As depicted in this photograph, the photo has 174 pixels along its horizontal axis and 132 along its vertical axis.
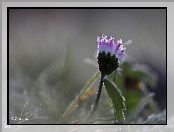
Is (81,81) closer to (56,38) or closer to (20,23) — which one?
(56,38)

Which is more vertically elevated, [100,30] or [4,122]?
[100,30]

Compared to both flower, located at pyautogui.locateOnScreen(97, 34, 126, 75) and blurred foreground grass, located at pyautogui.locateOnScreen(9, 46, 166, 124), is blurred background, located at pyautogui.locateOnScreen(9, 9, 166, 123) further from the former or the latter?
flower, located at pyautogui.locateOnScreen(97, 34, 126, 75)

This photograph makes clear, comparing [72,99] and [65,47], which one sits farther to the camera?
[65,47]

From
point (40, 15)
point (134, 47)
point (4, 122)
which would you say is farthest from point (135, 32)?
point (4, 122)

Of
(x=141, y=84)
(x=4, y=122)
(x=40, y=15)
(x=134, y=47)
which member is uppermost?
(x=40, y=15)

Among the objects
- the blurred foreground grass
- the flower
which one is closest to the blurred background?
the blurred foreground grass

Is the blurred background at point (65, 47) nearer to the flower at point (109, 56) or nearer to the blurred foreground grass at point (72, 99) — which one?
the blurred foreground grass at point (72, 99)
